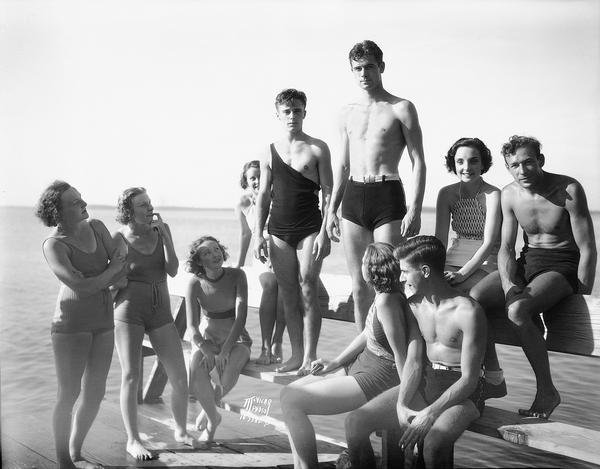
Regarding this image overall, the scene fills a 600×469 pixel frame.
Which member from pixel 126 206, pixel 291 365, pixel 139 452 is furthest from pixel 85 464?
pixel 126 206

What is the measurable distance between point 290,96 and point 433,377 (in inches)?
80.2

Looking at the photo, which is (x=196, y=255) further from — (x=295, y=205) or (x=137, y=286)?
(x=295, y=205)

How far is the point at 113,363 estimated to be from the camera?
401 inches

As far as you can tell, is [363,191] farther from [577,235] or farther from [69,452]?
[69,452]

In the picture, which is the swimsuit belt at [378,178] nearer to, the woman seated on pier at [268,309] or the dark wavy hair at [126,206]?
the woman seated on pier at [268,309]

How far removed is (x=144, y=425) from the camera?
243 inches

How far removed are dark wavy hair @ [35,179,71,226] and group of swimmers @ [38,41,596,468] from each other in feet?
0.04

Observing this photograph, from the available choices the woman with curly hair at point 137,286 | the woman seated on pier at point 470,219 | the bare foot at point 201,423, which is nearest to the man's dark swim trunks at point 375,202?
the woman seated on pier at point 470,219

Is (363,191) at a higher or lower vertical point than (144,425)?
higher

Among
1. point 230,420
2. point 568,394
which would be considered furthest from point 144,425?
point 568,394

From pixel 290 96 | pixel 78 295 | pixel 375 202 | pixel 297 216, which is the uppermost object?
pixel 290 96

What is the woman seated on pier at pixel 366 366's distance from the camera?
422 cm

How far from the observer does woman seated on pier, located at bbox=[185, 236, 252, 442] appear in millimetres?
5430

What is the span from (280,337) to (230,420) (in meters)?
1.46
